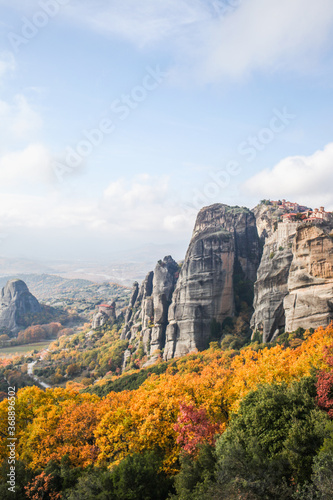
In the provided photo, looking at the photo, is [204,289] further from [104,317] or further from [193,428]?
[104,317]

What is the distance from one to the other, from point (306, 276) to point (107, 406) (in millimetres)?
29623

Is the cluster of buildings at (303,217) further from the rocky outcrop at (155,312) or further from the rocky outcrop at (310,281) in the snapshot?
the rocky outcrop at (155,312)

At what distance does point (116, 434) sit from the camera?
888 inches

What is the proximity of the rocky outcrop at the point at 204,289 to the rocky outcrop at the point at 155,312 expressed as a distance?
5.83m

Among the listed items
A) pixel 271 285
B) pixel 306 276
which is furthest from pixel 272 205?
pixel 306 276

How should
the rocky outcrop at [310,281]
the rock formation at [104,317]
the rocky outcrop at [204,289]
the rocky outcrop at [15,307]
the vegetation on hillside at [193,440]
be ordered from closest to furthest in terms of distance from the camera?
the vegetation on hillside at [193,440], the rocky outcrop at [310,281], the rocky outcrop at [204,289], the rock formation at [104,317], the rocky outcrop at [15,307]

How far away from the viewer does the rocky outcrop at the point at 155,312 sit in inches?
2940

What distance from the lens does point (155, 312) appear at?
7669 centimetres

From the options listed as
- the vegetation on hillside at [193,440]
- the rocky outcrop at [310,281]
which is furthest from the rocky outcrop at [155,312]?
the vegetation on hillside at [193,440]

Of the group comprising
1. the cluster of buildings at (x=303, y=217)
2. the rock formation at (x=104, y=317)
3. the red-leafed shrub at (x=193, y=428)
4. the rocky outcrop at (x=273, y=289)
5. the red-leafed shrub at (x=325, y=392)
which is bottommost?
the rock formation at (x=104, y=317)

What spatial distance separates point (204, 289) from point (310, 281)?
25900mm

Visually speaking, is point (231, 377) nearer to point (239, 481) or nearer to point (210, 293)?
point (239, 481)

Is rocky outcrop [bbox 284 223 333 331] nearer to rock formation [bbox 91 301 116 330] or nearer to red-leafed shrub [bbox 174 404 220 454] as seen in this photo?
red-leafed shrub [bbox 174 404 220 454]

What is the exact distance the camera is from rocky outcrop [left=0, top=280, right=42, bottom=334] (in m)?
151
